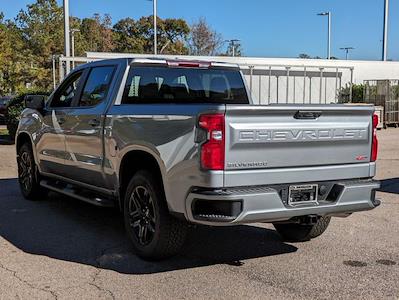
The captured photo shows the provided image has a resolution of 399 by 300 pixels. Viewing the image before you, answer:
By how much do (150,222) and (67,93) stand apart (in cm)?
278

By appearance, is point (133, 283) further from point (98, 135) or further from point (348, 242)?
point (348, 242)

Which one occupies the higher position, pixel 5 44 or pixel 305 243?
pixel 5 44

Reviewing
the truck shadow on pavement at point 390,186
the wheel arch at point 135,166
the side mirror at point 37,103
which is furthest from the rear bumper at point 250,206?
the truck shadow on pavement at point 390,186

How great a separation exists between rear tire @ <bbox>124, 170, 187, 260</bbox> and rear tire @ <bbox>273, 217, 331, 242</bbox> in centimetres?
137

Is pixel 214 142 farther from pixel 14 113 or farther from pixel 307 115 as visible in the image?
pixel 14 113

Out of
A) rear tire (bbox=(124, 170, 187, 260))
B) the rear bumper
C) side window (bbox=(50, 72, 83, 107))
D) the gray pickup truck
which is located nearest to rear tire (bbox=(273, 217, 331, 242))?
the gray pickup truck

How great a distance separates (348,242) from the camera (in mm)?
6207

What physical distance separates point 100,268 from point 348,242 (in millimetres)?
2735

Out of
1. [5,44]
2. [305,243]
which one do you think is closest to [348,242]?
[305,243]

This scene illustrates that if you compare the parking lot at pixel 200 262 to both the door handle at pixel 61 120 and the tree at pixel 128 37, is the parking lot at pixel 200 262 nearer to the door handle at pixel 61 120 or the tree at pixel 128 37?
the door handle at pixel 61 120

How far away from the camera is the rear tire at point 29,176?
8281mm

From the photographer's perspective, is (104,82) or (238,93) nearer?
(104,82)

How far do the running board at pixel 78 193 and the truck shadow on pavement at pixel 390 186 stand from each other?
5.17 meters

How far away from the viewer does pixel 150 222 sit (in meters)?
5.38
